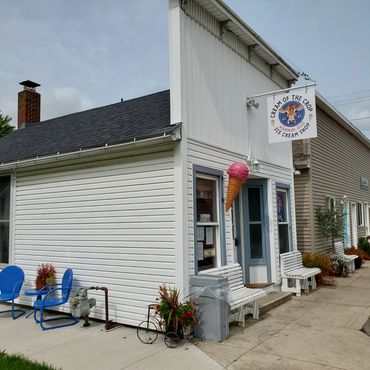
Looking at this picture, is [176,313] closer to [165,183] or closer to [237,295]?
[237,295]

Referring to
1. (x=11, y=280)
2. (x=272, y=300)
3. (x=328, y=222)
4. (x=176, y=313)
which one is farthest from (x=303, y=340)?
(x=328, y=222)

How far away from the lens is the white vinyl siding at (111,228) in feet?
18.9

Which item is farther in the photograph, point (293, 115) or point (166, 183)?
point (293, 115)

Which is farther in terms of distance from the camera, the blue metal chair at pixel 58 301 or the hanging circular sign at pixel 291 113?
the hanging circular sign at pixel 291 113

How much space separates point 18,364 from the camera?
14.2 ft

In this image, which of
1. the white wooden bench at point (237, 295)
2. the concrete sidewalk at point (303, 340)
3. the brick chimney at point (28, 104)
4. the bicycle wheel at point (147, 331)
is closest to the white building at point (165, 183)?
the bicycle wheel at point (147, 331)

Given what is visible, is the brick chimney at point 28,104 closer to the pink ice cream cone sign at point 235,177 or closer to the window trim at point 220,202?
the window trim at point 220,202

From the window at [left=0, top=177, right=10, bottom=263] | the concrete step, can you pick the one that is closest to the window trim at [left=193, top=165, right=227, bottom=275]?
the concrete step

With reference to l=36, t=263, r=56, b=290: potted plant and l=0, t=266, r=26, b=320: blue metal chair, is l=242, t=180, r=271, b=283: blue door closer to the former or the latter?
l=36, t=263, r=56, b=290: potted plant

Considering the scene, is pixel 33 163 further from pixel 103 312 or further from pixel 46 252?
pixel 103 312

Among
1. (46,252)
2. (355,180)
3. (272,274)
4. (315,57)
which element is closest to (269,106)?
(272,274)

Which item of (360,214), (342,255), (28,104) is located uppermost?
(28,104)

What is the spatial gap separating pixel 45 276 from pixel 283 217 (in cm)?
570

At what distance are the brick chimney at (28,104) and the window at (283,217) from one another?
8.99 metres
